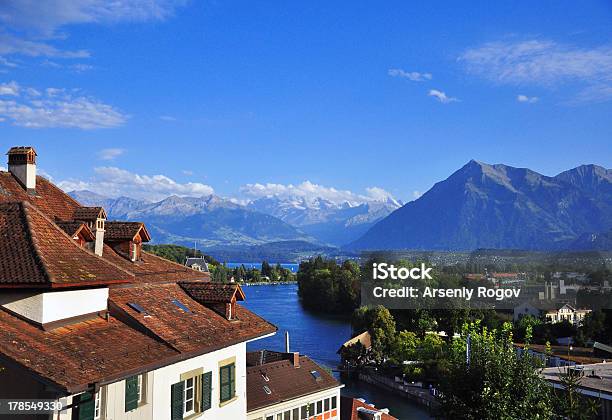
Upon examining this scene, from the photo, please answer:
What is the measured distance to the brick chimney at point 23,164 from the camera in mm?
14062

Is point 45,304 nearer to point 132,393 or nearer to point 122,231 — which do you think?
point 132,393

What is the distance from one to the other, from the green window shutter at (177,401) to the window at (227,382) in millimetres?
1768

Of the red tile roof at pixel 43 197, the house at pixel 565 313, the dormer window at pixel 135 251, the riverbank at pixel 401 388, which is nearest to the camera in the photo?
the red tile roof at pixel 43 197

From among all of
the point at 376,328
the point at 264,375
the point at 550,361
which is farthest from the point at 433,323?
the point at 264,375

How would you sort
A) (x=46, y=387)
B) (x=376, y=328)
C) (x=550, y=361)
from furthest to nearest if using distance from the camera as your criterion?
(x=376, y=328) < (x=550, y=361) < (x=46, y=387)

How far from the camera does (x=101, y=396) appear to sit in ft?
35.0

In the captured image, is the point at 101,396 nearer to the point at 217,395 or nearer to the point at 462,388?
the point at 217,395

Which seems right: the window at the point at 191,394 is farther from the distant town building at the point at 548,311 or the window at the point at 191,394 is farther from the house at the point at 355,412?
the distant town building at the point at 548,311

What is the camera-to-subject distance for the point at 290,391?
2478 centimetres

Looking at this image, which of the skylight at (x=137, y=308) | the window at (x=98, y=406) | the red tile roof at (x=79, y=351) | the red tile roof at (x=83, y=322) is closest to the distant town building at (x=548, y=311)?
the red tile roof at (x=83, y=322)

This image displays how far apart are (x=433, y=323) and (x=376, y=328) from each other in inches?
319

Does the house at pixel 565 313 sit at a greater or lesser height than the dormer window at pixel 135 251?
lesser

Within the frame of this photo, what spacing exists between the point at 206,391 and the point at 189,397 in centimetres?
54

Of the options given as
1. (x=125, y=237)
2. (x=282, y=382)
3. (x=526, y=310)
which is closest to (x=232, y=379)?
(x=125, y=237)
